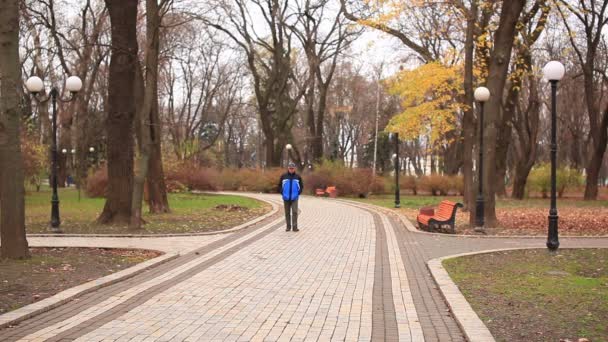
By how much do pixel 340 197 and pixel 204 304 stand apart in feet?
102

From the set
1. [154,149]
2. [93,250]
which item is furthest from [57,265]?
[154,149]

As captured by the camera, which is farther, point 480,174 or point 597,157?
point 597,157

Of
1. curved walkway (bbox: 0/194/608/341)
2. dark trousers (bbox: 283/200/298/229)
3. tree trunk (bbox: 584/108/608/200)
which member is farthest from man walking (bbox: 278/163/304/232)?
tree trunk (bbox: 584/108/608/200)

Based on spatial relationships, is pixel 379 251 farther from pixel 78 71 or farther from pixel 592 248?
pixel 78 71

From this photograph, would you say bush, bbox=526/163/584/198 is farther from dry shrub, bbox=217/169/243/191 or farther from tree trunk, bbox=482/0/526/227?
tree trunk, bbox=482/0/526/227

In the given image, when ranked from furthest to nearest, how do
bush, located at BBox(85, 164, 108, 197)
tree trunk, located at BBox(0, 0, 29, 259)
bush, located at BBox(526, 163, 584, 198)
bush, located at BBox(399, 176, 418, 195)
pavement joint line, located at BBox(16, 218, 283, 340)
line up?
bush, located at BBox(399, 176, 418, 195)
bush, located at BBox(526, 163, 584, 198)
bush, located at BBox(85, 164, 108, 197)
tree trunk, located at BBox(0, 0, 29, 259)
pavement joint line, located at BBox(16, 218, 283, 340)

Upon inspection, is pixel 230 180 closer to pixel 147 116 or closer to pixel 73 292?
pixel 147 116

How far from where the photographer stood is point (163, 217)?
19406 millimetres

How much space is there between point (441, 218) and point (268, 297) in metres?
9.46

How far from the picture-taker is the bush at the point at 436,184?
44250mm

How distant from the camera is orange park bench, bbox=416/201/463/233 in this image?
51.3 ft

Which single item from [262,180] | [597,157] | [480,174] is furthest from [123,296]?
[262,180]

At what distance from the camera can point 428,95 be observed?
96.8 feet

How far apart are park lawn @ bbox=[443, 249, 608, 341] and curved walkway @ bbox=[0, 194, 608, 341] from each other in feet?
1.59
